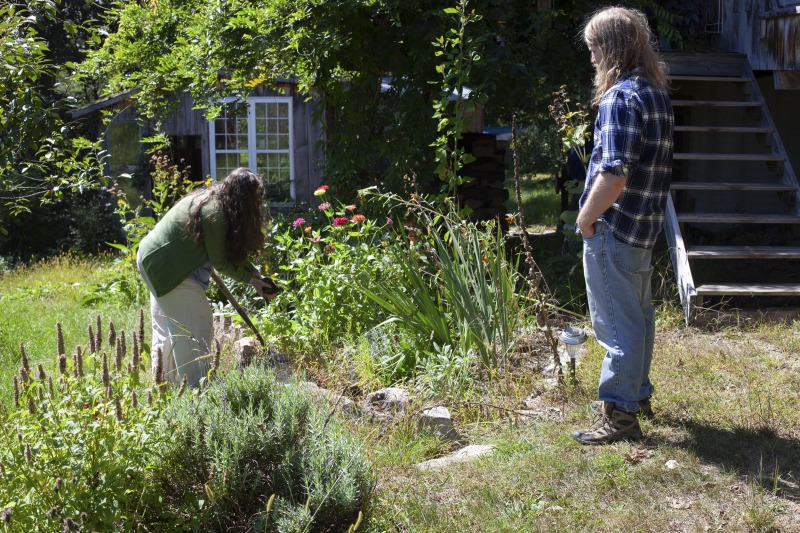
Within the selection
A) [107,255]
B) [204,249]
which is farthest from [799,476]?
[107,255]

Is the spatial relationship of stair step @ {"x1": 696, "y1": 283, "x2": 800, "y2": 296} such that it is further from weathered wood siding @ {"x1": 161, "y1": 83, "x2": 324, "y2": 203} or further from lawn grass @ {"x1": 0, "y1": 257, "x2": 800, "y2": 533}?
weathered wood siding @ {"x1": 161, "y1": 83, "x2": 324, "y2": 203}

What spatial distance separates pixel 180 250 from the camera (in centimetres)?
465

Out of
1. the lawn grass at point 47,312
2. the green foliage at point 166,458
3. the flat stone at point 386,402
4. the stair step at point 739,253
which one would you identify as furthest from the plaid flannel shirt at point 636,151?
the lawn grass at point 47,312

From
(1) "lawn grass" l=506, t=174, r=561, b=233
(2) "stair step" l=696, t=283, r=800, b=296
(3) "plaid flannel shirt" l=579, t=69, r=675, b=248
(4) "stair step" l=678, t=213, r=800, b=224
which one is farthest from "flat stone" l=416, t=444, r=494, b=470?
(1) "lawn grass" l=506, t=174, r=561, b=233

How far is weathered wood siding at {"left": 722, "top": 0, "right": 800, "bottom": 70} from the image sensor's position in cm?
783

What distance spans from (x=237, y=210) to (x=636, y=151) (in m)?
2.08

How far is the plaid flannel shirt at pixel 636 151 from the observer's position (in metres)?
3.84

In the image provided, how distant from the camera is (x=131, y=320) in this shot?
7.47m

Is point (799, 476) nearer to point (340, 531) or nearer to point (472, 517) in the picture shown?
point (472, 517)

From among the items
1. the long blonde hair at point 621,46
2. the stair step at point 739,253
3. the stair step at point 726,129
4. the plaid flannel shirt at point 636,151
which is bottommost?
the stair step at point 739,253

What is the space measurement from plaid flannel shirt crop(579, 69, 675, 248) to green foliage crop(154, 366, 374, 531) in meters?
1.67

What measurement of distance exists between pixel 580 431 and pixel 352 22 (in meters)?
5.04

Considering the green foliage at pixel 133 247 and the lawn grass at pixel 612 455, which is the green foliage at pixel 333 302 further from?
the green foliage at pixel 133 247

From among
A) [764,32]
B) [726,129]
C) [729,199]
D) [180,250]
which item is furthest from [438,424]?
[729,199]
